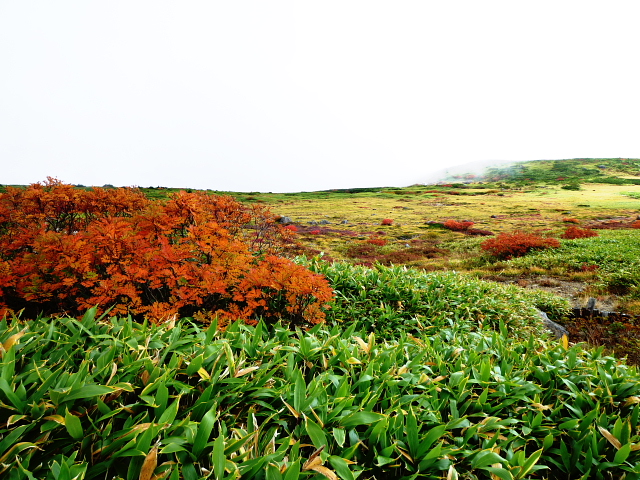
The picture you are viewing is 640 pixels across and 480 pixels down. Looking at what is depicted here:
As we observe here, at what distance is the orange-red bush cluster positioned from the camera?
4430 mm

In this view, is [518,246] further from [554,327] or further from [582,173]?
[582,173]

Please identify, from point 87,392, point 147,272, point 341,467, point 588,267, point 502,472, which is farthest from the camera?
point 588,267

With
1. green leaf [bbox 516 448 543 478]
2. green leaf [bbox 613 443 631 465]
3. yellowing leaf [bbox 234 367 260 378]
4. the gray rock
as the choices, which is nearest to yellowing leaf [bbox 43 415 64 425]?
yellowing leaf [bbox 234 367 260 378]

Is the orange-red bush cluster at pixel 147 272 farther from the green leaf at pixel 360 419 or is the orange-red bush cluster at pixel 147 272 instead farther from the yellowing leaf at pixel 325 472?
the yellowing leaf at pixel 325 472

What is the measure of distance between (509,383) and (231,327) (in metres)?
3.29

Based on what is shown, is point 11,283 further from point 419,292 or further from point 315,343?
point 419,292

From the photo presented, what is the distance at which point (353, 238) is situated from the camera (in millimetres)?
24812

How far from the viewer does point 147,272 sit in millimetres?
4492

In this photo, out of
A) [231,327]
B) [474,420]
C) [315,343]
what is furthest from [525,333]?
[231,327]

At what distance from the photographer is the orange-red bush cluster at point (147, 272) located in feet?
14.5

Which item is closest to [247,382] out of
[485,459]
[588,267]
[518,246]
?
[485,459]

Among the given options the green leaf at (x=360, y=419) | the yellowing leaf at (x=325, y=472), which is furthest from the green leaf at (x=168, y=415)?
the green leaf at (x=360, y=419)

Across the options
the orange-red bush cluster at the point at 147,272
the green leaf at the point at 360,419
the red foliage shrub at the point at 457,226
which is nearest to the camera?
the green leaf at the point at 360,419

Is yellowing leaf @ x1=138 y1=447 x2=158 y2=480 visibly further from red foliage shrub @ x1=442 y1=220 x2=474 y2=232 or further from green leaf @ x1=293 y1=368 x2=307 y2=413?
red foliage shrub @ x1=442 y1=220 x2=474 y2=232
